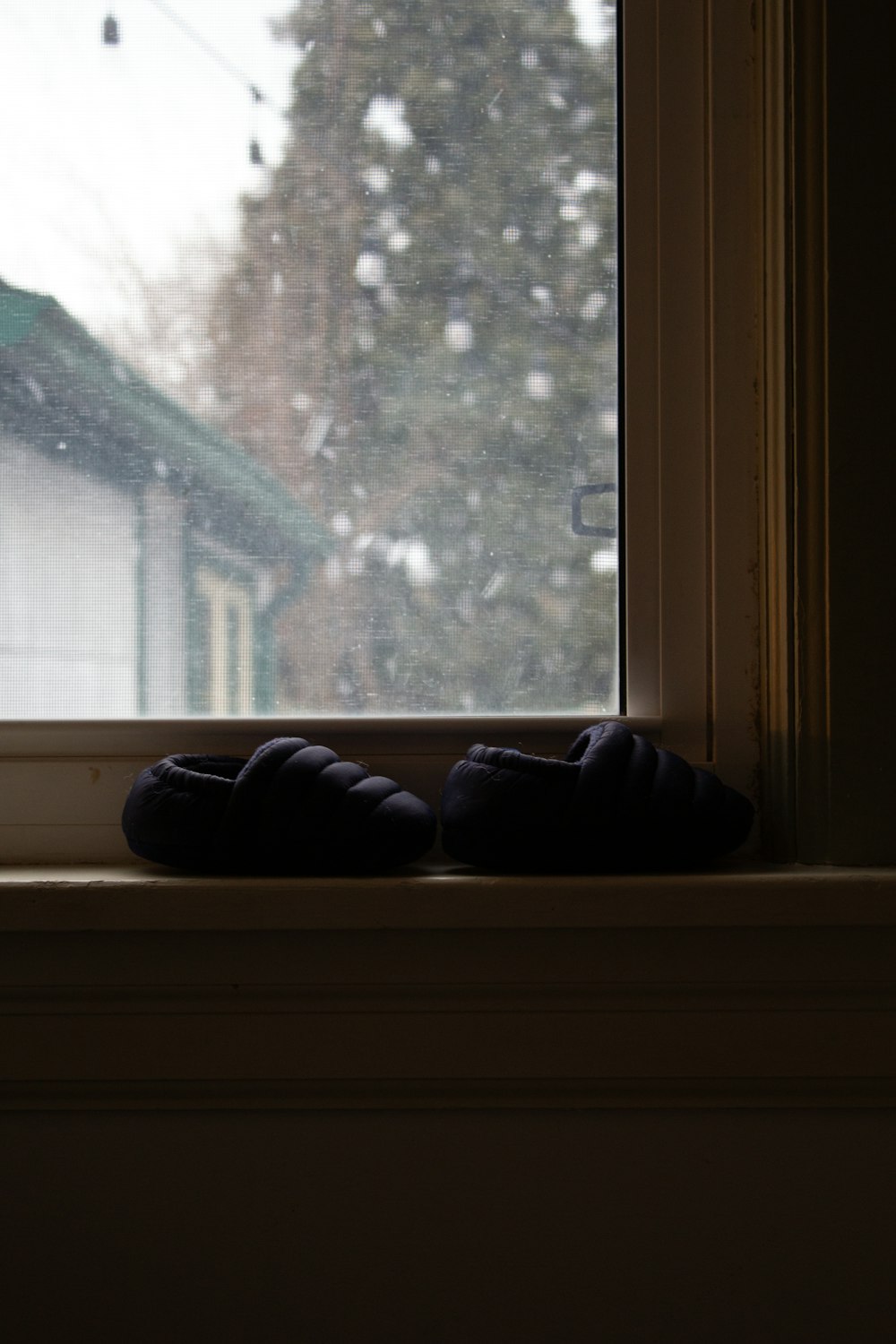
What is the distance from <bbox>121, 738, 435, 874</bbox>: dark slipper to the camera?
0.70 m

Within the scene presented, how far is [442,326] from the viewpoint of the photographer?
0.89m

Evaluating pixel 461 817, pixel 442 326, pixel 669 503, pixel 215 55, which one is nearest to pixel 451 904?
pixel 461 817

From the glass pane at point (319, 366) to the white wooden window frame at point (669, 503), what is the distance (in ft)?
0.10

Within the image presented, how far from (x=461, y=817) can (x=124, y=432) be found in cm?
49

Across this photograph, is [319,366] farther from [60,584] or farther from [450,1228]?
[450,1228]

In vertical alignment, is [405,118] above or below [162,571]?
above

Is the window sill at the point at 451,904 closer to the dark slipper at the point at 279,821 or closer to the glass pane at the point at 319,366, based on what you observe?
the dark slipper at the point at 279,821

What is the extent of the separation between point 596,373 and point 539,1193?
709 millimetres

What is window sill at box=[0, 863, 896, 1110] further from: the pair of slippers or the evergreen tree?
the evergreen tree

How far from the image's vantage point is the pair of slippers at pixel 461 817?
2.29 feet

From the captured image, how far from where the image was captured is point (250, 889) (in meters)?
0.68

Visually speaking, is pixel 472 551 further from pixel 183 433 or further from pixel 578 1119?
pixel 578 1119

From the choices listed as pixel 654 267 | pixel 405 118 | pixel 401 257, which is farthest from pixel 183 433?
pixel 654 267

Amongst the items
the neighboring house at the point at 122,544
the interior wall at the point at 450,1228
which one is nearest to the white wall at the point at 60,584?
the neighboring house at the point at 122,544
